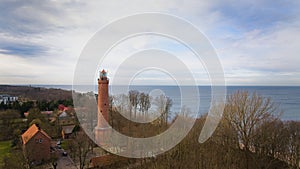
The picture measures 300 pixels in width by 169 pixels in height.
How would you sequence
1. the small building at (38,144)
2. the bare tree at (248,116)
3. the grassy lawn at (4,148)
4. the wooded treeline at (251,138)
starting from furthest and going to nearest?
the grassy lawn at (4,148)
the small building at (38,144)
the bare tree at (248,116)
the wooded treeline at (251,138)

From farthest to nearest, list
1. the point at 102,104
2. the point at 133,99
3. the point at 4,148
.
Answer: the point at 133,99 < the point at 4,148 < the point at 102,104

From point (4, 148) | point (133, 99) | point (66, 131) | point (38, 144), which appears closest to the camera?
point (38, 144)

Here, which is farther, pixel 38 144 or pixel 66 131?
pixel 66 131

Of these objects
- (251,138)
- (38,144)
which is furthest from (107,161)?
(251,138)

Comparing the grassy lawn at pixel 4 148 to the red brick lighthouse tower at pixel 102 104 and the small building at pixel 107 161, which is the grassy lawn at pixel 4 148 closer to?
the red brick lighthouse tower at pixel 102 104

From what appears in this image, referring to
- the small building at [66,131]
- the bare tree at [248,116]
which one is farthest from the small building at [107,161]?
the small building at [66,131]

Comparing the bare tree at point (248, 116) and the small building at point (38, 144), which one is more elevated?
the bare tree at point (248, 116)

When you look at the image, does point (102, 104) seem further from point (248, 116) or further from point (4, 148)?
point (248, 116)

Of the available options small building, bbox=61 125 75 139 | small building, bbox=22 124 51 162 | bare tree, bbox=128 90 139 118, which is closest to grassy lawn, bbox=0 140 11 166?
small building, bbox=22 124 51 162

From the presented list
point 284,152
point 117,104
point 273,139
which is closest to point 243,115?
point 273,139

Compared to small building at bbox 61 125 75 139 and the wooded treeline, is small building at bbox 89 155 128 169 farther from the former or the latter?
small building at bbox 61 125 75 139

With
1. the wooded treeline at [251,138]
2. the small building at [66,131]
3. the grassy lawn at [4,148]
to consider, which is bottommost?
the grassy lawn at [4,148]

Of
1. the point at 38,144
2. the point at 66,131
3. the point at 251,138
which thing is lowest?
the point at 66,131
